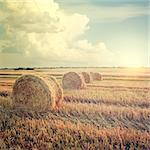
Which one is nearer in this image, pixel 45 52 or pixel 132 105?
pixel 132 105

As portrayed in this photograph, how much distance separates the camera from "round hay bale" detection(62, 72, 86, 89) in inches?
112

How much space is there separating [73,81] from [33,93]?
1.07 ft

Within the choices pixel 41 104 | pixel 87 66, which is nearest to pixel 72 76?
pixel 87 66

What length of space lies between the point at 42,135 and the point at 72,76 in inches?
19.8

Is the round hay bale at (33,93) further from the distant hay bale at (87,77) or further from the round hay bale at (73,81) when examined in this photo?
the distant hay bale at (87,77)

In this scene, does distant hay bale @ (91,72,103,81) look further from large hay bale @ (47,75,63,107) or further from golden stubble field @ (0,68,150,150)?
large hay bale @ (47,75,63,107)

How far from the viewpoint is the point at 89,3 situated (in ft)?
9.31

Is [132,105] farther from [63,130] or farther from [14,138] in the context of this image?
[14,138]

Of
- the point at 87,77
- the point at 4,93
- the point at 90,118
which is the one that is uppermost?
the point at 87,77

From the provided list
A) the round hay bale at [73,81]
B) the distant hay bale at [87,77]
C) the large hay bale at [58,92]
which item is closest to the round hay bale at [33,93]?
the large hay bale at [58,92]

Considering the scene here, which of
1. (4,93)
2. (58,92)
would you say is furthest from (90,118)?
(4,93)

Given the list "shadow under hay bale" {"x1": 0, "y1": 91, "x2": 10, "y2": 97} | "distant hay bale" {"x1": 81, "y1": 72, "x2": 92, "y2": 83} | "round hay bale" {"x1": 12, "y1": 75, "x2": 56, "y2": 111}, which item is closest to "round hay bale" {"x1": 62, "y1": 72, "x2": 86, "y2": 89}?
"distant hay bale" {"x1": 81, "y1": 72, "x2": 92, "y2": 83}

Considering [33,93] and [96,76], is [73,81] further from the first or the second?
[33,93]

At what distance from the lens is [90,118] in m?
2.71
